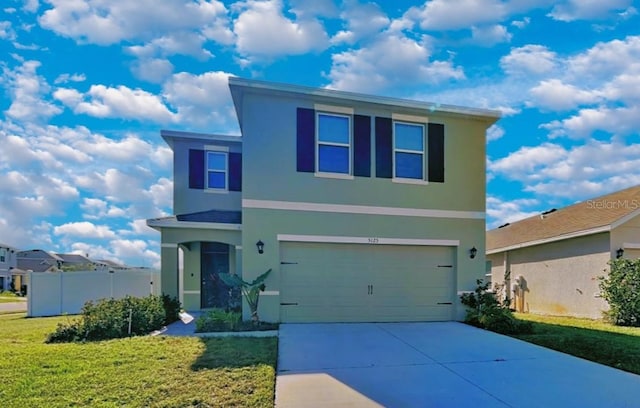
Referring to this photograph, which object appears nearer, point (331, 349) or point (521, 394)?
point (521, 394)

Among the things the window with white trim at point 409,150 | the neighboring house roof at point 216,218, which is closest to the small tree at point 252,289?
the neighboring house roof at point 216,218

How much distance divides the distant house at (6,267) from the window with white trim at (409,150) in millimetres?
46766

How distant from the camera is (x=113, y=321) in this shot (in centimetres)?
862

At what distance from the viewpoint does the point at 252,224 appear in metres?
9.77

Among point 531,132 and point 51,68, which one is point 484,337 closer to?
point 531,132

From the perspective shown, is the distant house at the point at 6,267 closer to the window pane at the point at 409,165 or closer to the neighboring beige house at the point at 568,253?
the window pane at the point at 409,165

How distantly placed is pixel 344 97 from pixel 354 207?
2943mm

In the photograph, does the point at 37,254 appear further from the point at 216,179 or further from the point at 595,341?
the point at 595,341

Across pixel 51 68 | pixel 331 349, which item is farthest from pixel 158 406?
pixel 51 68

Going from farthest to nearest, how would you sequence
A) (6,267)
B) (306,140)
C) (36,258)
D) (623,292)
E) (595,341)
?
(36,258)
(6,267)
(623,292)
(306,140)
(595,341)

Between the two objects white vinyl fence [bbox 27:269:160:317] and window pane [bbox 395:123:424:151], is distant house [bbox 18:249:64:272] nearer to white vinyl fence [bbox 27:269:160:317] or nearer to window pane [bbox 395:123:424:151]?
white vinyl fence [bbox 27:269:160:317]

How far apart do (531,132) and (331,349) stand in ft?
36.3

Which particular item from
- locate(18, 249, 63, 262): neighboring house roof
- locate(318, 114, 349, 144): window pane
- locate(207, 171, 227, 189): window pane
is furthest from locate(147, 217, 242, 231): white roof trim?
locate(18, 249, 63, 262): neighboring house roof

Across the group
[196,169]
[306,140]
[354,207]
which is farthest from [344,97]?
[196,169]
